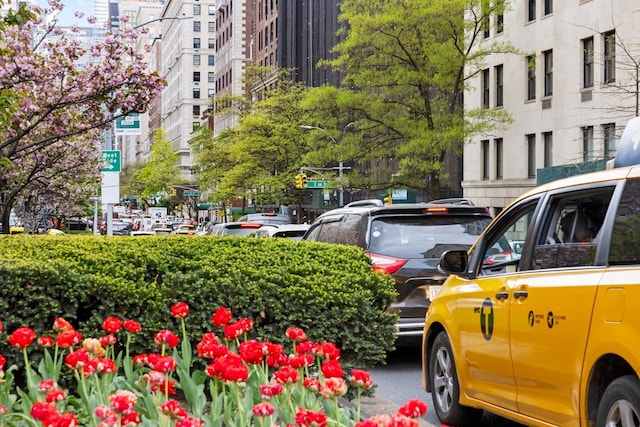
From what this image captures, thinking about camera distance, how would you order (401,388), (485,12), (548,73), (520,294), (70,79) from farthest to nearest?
1. (548,73)
2. (485,12)
3. (70,79)
4. (401,388)
5. (520,294)

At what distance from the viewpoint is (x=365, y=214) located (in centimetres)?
1174

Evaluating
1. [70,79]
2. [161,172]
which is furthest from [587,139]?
[161,172]

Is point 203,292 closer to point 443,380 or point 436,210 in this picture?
point 443,380

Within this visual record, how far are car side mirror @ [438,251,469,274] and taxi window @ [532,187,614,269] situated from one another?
1181mm

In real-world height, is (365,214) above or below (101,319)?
above

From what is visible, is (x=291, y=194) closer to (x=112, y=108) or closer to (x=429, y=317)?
(x=112, y=108)

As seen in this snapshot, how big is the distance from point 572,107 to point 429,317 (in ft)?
111

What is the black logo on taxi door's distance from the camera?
22.9 feet

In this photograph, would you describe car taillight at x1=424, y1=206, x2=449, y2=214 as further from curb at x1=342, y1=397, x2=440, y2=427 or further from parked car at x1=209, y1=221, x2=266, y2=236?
parked car at x1=209, y1=221, x2=266, y2=236

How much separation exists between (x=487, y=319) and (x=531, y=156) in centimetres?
3891

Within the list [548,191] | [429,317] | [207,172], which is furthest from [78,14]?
[207,172]

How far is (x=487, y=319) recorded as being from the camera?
7047mm

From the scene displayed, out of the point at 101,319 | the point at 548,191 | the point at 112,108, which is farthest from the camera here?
the point at 112,108

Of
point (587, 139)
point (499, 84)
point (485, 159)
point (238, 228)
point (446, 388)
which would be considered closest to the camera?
point (446, 388)
